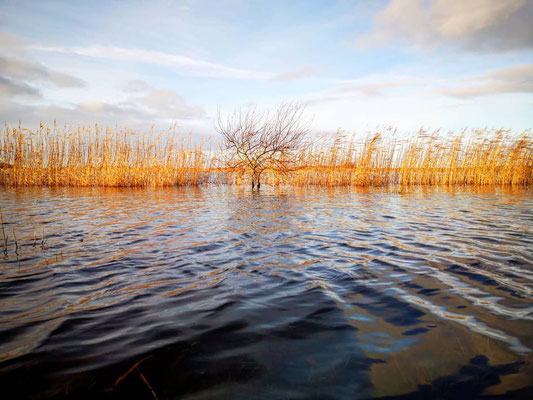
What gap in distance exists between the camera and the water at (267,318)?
156 centimetres

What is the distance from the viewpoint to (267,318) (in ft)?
7.45

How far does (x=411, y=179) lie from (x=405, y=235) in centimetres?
1629

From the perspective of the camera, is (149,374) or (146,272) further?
(146,272)

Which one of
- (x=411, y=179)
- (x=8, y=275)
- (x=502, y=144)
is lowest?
(x=8, y=275)

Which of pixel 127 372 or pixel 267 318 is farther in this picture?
pixel 267 318

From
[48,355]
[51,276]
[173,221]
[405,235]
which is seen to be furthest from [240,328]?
[173,221]

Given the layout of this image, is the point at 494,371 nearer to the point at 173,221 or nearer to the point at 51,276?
the point at 51,276

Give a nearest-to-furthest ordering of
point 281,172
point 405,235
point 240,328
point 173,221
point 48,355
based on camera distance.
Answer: point 48,355, point 240,328, point 405,235, point 173,221, point 281,172

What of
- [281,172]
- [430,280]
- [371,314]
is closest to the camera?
[371,314]

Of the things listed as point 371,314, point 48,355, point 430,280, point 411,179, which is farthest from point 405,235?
point 411,179

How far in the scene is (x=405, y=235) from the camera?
519 cm

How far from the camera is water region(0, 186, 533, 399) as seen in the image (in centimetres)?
156

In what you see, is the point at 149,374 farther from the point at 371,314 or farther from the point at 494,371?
the point at 494,371

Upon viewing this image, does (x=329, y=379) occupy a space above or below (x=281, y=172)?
below
